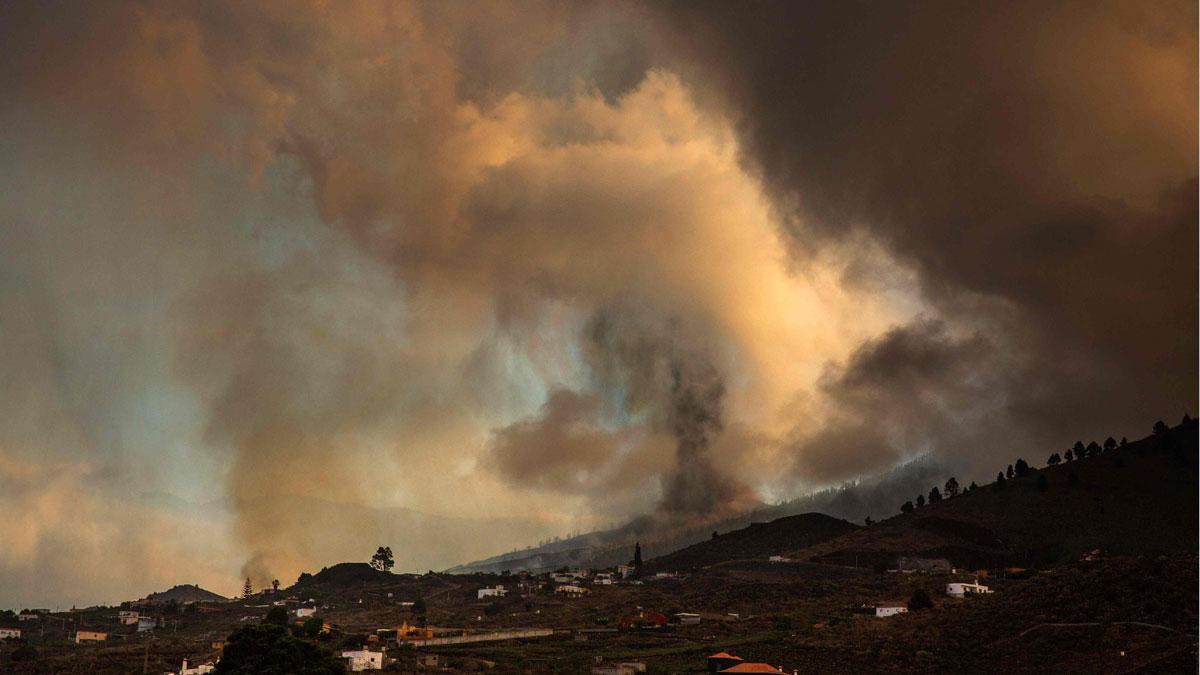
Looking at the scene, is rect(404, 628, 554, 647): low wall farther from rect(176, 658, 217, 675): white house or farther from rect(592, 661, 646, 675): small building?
rect(592, 661, 646, 675): small building

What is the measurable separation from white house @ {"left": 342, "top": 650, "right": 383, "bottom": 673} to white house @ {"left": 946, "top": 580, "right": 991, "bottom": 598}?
3552 inches

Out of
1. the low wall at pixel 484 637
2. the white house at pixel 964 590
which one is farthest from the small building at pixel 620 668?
the white house at pixel 964 590

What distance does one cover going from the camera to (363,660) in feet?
442

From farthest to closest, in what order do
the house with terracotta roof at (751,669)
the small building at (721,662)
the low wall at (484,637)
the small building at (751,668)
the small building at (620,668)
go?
the low wall at (484,637) → the small building at (620,668) → the small building at (721,662) → the small building at (751,668) → the house with terracotta roof at (751,669)

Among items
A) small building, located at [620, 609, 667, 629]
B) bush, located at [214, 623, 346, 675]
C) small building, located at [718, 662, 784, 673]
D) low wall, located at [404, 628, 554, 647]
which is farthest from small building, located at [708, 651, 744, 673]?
small building, located at [620, 609, 667, 629]

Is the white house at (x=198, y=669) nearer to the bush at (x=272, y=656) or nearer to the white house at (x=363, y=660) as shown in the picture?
the white house at (x=363, y=660)

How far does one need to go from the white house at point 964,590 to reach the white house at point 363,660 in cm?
9022

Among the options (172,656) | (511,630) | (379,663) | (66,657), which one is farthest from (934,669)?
(66,657)

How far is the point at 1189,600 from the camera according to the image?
117062 mm

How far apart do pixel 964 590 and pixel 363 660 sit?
9738 centimetres

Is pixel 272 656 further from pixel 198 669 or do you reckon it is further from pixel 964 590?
pixel 964 590

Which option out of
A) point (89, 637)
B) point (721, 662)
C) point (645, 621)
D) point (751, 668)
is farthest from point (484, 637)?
point (89, 637)

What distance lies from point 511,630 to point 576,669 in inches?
1941

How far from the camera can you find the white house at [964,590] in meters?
178
